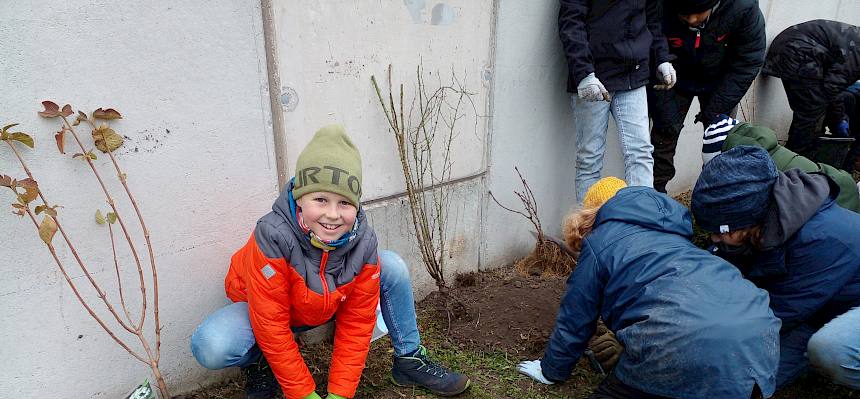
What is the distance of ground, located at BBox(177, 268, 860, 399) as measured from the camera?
7.75 feet

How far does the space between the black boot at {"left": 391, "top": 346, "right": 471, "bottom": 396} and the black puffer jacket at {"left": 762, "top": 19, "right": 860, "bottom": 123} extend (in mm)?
4061

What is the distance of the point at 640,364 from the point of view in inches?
74.4

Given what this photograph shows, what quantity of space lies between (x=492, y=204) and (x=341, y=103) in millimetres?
1207

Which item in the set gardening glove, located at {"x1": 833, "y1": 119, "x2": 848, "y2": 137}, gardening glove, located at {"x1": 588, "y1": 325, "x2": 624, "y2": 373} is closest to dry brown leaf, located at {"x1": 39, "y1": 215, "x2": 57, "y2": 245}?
gardening glove, located at {"x1": 588, "y1": 325, "x2": 624, "y2": 373}

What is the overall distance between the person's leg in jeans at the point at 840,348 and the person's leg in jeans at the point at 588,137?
1.43 meters

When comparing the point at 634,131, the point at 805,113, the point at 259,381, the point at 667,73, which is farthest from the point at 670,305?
the point at 805,113

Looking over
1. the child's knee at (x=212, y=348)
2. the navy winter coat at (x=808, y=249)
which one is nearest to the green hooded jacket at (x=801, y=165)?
the navy winter coat at (x=808, y=249)

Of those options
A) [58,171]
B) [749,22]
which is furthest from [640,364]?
[749,22]

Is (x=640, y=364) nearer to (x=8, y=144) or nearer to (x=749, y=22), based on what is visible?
(x=8, y=144)

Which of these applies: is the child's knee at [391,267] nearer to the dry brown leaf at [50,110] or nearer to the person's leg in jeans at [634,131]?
the dry brown leaf at [50,110]

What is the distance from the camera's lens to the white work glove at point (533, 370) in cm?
239

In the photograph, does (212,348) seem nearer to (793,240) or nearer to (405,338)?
(405,338)

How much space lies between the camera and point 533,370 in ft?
7.95

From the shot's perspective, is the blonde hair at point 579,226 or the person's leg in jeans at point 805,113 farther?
the person's leg in jeans at point 805,113
